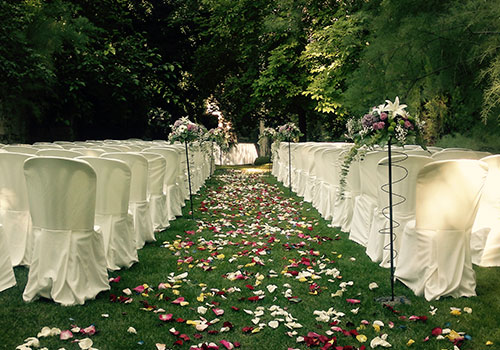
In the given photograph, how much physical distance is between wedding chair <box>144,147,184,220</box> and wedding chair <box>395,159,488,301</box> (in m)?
4.35

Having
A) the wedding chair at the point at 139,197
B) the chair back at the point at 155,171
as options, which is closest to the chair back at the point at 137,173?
the wedding chair at the point at 139,197

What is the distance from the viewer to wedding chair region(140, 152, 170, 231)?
20.5ft

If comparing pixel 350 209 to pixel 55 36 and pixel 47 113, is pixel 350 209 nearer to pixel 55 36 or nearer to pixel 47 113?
pixel 55 36

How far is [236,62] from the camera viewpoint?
867 inches

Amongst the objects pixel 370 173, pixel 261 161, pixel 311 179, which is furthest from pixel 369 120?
pixel 261 161

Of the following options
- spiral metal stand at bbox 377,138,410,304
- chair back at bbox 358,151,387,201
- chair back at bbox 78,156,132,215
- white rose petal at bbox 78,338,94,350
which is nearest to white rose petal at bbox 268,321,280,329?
spiral metal stand at bbox 377,138,410,304

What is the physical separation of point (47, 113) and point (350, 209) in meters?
9.63

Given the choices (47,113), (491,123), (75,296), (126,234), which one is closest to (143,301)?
(75,296)

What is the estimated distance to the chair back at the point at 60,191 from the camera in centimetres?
343

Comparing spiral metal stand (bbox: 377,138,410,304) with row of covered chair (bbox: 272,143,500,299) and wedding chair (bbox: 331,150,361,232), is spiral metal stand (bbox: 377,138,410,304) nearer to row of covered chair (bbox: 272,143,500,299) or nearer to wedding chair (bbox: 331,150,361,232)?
row of covered chair (bbox: 272,143,500,299)

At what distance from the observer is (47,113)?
1256 centimetres

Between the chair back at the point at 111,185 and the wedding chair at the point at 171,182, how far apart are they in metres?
2.55

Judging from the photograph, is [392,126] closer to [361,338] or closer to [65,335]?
[361,338]

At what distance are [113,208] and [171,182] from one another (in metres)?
3.00
